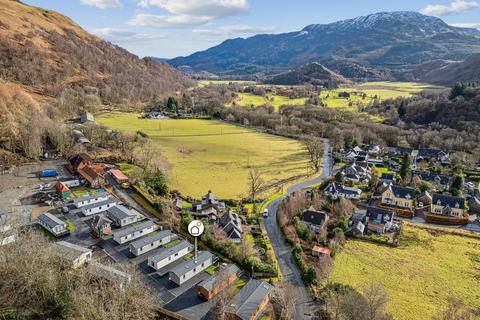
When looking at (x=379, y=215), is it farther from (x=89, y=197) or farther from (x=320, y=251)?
(x=89, y=197)

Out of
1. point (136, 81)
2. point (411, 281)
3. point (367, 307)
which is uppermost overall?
point (136, 81)

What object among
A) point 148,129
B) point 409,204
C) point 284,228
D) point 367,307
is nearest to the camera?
point 367,307

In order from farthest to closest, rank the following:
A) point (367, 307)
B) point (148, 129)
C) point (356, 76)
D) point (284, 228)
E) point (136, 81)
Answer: point (356, 76) < point (136, 81) < point (148, 129) < point (284, 228) < point (367, 307)

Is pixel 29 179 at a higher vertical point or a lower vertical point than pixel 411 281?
higher

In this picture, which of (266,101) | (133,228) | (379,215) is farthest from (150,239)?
(266,101)

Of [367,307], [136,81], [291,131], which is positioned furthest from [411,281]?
[136,81]

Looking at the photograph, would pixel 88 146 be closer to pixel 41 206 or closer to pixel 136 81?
pixel 41 206

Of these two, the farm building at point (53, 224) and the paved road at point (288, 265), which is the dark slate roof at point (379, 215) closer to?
the paved road at point (288, 265)
